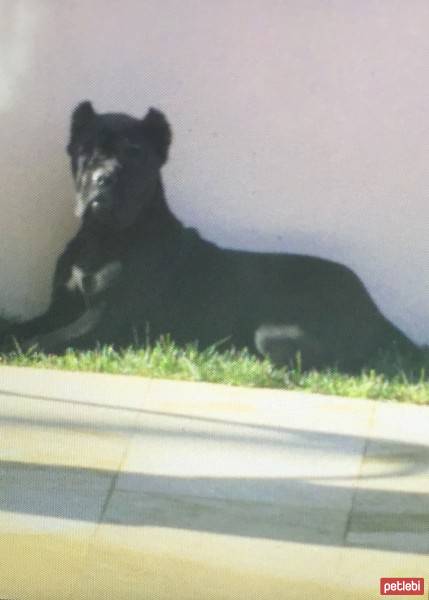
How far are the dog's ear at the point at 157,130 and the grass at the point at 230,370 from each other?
3.16 feet

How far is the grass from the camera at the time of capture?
559 cm

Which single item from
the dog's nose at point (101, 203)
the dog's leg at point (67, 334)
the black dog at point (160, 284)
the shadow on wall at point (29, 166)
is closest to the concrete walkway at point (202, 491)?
the dog's leg at point (67, 334)

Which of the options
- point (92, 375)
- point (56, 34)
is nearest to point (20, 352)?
point (92, 375)

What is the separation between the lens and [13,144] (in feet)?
21.4

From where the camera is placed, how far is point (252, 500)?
172 inches

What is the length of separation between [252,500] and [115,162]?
2221 mm

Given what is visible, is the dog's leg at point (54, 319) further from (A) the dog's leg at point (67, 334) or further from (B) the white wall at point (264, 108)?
(B) the white wall at point (264, 108)

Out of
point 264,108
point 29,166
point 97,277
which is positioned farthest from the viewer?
point 29,166

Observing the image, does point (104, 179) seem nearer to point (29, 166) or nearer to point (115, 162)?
point (115, 162)

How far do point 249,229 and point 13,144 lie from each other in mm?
1261

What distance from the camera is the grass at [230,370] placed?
559cm

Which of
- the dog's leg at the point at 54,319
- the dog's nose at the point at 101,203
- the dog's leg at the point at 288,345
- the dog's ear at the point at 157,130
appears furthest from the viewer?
the dog's leg at the point at 54,319

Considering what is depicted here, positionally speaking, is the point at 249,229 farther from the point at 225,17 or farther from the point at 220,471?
the point at 220,471

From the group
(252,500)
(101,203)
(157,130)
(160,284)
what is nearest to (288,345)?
(160,284)
